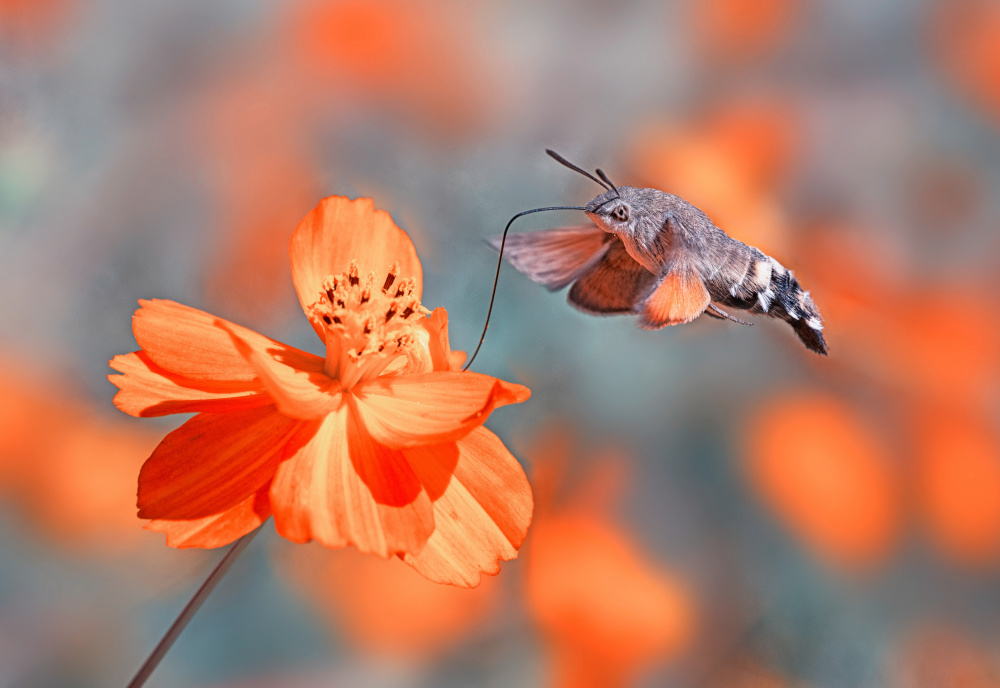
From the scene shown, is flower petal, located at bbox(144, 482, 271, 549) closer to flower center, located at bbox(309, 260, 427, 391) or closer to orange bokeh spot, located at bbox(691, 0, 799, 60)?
flower center, located at bbox(309, 260, 427, 391)

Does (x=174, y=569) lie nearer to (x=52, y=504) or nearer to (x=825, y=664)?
(x=52, y=504)

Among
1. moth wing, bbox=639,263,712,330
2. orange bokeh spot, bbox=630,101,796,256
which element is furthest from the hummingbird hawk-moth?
orange bokeh spot, bbox=630,101,796,256

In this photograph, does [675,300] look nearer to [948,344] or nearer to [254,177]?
[254,177]

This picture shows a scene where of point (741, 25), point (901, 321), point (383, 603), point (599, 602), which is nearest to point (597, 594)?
point (599, 602)

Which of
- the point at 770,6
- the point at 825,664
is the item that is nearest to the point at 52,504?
the point at 825,664

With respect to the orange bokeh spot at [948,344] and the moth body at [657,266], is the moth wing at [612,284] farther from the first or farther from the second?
the orange bokeh spot at [948,344]

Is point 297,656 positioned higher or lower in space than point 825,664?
lower

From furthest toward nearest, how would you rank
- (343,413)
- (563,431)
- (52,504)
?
(563,431), (52,504), (343,413)

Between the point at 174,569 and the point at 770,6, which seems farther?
the point at 770,6
